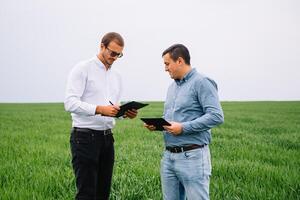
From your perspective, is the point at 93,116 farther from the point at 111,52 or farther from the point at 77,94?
the point at 111,52

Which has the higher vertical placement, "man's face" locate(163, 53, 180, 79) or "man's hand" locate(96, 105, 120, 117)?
"man's face" locate(163, 53, 180, 79)

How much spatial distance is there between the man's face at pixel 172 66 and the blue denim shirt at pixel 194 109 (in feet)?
0.36

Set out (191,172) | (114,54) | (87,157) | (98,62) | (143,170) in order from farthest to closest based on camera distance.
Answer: (143,170) → (98,62) → (114,54) → (87,157) → (191,172)

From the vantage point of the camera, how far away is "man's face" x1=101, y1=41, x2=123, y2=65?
459cm

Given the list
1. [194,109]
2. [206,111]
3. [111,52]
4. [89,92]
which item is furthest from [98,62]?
[206,111]

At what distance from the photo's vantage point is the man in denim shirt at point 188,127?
3.99 metres

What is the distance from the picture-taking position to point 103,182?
4.89 meters

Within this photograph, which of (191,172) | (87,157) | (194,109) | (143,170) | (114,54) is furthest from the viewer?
(143,170)

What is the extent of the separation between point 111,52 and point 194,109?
1.17m

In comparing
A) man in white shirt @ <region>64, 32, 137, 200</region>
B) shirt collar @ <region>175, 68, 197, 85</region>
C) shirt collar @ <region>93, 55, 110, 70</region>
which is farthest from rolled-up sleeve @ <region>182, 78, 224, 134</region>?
shirt collar @ <region>93, 55, 110, 70</region>

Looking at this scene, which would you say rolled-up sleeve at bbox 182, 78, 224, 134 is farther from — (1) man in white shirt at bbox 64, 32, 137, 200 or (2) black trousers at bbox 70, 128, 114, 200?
(2) black trousers at bbox 70, 128, 114, 200

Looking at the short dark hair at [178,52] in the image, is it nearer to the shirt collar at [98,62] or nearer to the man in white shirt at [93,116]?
the man in white shirt at [93,116]

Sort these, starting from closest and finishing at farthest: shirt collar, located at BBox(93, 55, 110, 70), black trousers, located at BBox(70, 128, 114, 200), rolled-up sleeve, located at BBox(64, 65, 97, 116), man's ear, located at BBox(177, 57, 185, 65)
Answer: man's ear, located at BBox(177, 57, 185, 65) < rolled-up sleeve, located at BBox(64, 65, 97, 116) < black trousers, located at BBox(70, 128, 114, 200) < shirt collar, located at BBox(93, 55, 110, 70)

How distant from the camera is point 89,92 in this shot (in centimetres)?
470
